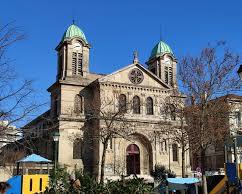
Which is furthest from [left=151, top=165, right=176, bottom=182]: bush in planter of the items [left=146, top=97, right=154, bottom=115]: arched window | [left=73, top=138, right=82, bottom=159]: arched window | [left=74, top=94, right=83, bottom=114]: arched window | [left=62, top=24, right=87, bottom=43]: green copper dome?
[left=62, top=24, right=87, bottom=43]: green copper dome

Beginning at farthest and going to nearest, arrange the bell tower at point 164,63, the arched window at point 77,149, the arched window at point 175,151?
the bell tower at point 164,63 < the arched window at point 175,151 < the arched window at point 77,149

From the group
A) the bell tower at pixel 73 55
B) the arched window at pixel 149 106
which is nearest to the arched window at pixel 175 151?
the arched window at pixel 149 106

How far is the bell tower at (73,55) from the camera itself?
168ft

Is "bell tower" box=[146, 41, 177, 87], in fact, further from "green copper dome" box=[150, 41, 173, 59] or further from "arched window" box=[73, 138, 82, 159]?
"arched window" box=[73, 138, 82, 159]

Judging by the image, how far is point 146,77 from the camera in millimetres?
52062

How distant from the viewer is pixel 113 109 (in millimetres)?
47594

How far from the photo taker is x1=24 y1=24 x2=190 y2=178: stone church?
4719 centimetres

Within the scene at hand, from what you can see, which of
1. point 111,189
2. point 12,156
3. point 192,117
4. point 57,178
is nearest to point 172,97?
point 192,117

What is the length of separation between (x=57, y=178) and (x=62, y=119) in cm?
2943

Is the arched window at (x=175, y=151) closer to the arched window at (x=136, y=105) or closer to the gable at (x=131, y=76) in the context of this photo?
the arched window at (x=136, y=105)

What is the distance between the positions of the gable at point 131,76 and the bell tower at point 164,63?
532 centimetres

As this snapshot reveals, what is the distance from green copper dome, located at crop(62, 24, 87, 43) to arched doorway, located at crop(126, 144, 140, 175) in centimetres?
1495

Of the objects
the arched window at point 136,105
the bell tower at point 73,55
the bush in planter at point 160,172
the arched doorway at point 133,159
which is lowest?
the bush in planter at point 160,172

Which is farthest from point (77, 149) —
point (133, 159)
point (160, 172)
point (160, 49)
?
point (160, 49)
